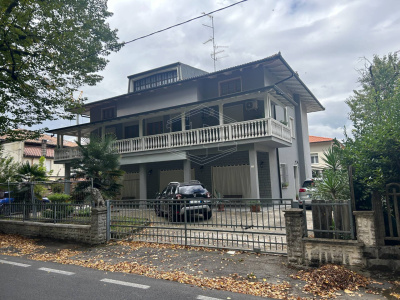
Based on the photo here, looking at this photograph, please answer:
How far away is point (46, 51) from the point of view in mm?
A: 11477

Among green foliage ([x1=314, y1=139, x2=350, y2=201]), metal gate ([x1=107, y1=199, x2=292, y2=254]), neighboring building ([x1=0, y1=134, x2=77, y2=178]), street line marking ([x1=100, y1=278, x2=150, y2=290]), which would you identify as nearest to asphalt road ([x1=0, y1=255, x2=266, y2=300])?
street line marking ([x1=100, y1=278, x2=150, y2=290])

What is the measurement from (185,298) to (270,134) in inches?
428

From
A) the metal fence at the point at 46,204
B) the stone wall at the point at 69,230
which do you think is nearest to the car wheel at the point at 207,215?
the stone wall at the point at 69,230

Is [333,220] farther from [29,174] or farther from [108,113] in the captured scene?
[108,113]

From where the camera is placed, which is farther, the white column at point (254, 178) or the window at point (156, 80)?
the window at point (156, 80)

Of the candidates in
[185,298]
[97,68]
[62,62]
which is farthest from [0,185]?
[185,298]

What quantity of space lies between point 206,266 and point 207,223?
1458 millimetres

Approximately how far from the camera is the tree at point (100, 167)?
479 inches

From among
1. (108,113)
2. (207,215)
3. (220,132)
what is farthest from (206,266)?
(108,113)

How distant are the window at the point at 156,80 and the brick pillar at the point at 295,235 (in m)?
18.4

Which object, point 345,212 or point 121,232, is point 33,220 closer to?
point 121,232

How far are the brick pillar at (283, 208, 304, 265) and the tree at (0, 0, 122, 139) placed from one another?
34.8ft

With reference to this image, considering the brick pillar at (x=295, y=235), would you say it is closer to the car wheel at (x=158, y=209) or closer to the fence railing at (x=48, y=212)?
the car wheel at (x=158, y=209)

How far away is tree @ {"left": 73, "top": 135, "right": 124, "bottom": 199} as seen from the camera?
39.9 feet
